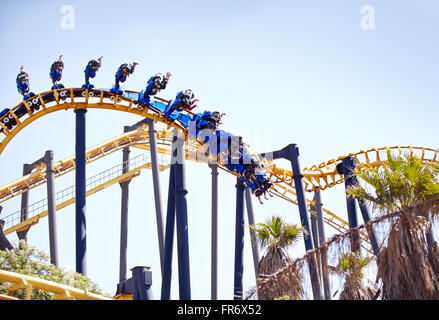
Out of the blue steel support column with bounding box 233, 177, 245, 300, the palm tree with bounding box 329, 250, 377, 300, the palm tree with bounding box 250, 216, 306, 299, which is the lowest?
the palm tree with bounding box 329, 250, 377, 300

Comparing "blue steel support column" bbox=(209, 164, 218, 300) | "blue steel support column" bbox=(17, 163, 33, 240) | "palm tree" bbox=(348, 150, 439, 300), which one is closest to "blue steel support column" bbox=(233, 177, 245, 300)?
"blue steel support column" bbox=(209, 164, 218, 300)

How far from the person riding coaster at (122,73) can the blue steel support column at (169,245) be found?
115 inches

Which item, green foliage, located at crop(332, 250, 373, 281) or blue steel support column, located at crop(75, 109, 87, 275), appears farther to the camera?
blue steel support column, located at crop(75, 109, 87, 275)

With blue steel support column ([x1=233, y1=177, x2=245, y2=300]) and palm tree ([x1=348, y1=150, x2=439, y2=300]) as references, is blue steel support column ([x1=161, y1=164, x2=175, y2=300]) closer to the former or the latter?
blue steel support column ([x1=233, y1=177, x2=245, y2=300])

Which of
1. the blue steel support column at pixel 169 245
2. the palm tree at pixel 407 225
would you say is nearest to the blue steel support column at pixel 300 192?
the blue steel support column at pixel 169 245

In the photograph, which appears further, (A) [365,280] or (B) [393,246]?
(A) [365,280]

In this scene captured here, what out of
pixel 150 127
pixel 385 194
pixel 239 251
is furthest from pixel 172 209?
pixel 385 194

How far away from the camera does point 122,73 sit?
16141 mm

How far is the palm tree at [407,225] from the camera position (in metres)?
7.44

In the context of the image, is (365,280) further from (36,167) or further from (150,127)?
(36,167)

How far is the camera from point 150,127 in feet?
57.9

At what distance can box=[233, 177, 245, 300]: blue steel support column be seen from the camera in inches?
607

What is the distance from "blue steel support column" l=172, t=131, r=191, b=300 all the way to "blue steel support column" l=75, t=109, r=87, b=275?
2.16 m

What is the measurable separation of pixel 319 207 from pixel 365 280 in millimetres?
11665
